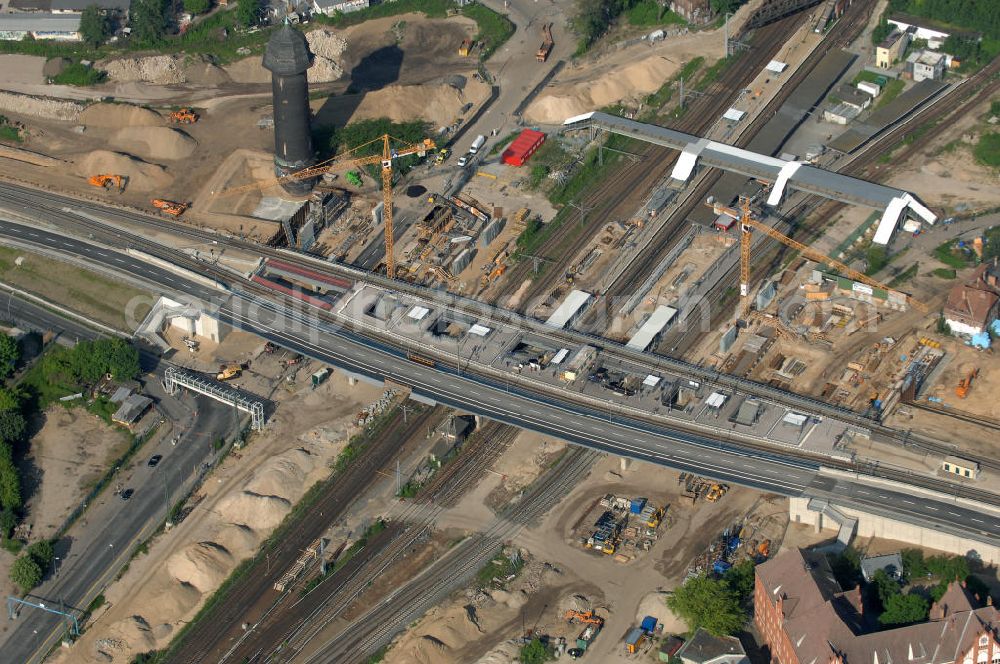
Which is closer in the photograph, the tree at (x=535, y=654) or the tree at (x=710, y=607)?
the tree at (x=710, y=607)

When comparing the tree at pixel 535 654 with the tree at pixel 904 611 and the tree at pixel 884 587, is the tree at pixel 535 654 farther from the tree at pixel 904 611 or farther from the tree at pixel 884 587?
the tree at pixel 884 587

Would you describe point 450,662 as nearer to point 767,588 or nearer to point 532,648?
point 532,648

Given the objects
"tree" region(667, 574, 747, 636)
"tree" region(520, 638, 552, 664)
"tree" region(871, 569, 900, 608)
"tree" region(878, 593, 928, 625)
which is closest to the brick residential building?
"tree" region(878, 593, 928, 625)

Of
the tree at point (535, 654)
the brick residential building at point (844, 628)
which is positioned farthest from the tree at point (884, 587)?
the tree at point (535, 654)

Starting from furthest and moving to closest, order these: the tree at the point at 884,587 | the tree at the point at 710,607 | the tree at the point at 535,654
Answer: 1. the tree at the point at 535,654
2. the tree at the point at 884,587
3. the tree at the point at 710,607

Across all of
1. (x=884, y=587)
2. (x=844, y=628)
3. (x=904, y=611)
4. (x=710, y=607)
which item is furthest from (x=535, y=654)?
(x=904, y=611)
